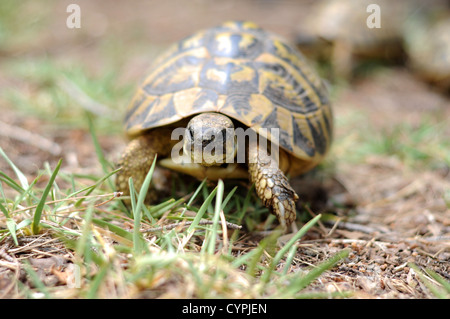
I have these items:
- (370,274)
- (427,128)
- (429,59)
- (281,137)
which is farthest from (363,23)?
(370,274)

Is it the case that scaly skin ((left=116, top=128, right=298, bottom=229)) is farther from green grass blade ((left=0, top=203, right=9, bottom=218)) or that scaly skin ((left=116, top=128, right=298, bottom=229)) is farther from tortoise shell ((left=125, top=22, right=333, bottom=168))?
green grass blade ((left=0, top=203, right=9, bottom=218))

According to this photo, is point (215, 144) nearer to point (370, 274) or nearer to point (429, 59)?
point (370, 274)

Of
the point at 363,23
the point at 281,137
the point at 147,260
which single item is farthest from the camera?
the point at 363,23

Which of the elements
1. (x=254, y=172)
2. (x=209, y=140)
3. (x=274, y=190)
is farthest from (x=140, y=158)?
(x=274, y=190)

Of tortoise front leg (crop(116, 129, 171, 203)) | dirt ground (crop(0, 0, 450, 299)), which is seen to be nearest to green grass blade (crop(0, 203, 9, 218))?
tortoise front leg (crop(116, 129, 171, 203))

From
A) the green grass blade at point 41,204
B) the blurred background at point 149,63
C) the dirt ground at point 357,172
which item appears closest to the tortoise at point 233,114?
the dirt ground at point 357,172

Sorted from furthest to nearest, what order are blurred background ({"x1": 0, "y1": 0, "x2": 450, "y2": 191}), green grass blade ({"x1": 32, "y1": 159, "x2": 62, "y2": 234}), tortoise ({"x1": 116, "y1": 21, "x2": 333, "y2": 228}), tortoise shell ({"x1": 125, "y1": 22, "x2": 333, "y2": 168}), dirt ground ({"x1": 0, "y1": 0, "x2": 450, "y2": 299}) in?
1. blurred background ({"x1": 0, "y1": 0, "x2": 450, "y2": 191})
2. tortoise shell ({"x1": 125, "y1": 22, "x2": 333, "y2": 168})
3. tortoise ({"x1": 116, "y1": 21, "x2": 333, "y2": 228})
4. dirt ground ({"x1": 0, "y1": 0, "x2": 450, "y2": 299})
5. green grass blade ({"x1": 32, "y1": 159, "x2": 62, "y2": 234})
